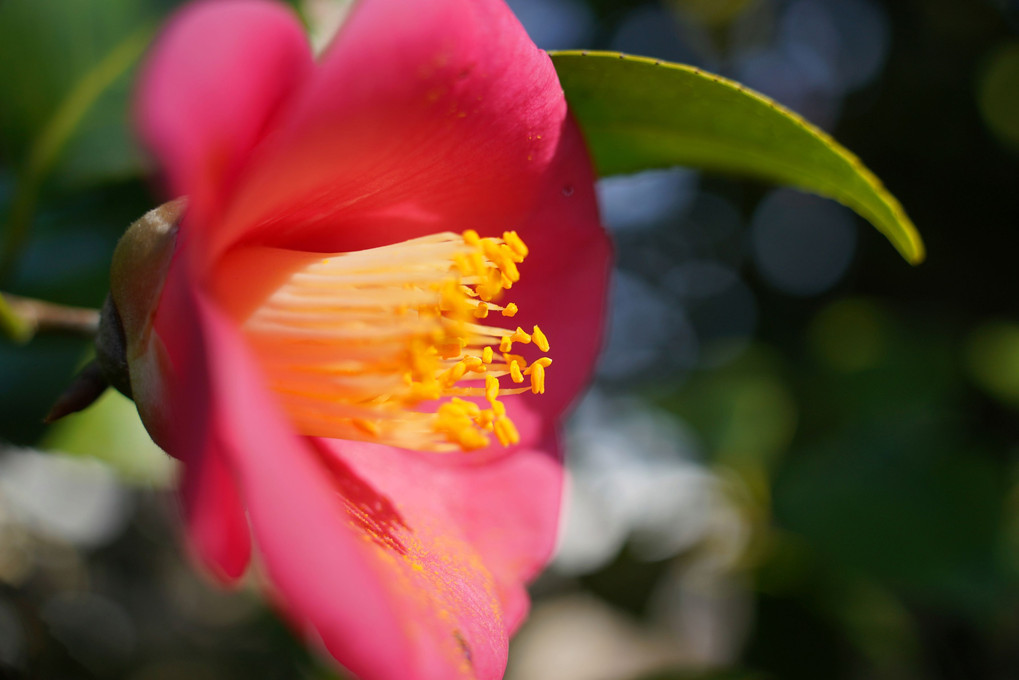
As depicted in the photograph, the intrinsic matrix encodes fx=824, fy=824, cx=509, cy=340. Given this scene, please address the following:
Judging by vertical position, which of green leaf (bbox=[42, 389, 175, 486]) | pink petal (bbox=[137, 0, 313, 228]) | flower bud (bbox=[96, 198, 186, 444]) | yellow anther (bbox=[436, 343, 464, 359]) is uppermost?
pink petal (bbox=[137, 0, 313, 228])

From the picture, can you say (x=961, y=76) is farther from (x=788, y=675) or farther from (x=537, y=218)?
(x=537, y=218)

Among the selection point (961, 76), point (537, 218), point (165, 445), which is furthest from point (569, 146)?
point (961, 76)

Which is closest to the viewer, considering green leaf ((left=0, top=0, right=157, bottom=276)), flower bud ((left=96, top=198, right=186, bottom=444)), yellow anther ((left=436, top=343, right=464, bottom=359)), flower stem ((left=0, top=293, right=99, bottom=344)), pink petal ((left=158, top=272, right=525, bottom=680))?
pink petal ((left=158, top=272, right=525, bottom=680))

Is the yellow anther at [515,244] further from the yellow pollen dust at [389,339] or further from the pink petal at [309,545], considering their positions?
the pink petal at [309,545]

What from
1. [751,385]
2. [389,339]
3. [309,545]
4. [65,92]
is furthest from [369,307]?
[751,385]

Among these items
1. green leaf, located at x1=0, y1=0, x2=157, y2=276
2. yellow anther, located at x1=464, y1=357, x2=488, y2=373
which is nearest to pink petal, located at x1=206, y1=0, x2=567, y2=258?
yellow anther, located at x1=464, y1=357, x2=488, y2=373

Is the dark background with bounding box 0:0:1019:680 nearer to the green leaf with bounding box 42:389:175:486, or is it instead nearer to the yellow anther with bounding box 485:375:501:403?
the green leaf with bounding box 42:389:175:486
